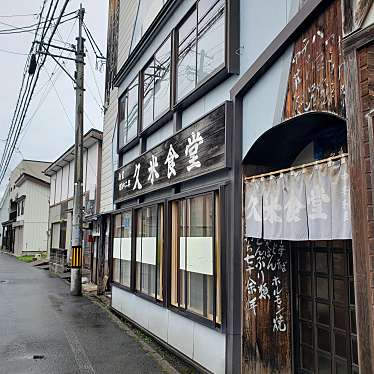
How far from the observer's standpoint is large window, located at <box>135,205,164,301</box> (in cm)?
866

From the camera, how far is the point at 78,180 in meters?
15.8

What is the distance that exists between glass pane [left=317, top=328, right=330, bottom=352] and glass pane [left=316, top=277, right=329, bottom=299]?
0.42m

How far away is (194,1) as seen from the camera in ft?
24.7

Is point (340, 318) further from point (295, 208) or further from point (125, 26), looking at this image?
point (125, 26)

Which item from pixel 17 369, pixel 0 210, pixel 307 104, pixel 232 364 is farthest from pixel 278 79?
pixel 0 210

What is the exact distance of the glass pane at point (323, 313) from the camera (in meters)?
5.06

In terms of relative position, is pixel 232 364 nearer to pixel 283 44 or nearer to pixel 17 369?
pixel 17 369

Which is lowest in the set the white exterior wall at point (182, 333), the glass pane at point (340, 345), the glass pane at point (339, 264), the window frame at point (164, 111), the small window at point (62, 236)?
the white exterior wall at point (182, 333)

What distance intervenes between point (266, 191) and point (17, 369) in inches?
200

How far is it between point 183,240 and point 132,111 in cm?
533

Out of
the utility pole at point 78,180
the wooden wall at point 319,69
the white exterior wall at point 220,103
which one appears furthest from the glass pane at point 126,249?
the wooden wall at point 319,69

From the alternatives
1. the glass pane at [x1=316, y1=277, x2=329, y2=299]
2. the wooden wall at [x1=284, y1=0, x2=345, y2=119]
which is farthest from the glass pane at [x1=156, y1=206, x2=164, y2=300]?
the wooden wall at [x1=284, y1=0, x2=345, y2=119]

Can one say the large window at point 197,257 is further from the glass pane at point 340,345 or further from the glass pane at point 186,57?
the glass pane at point 186,57

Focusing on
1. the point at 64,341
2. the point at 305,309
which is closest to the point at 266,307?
the point at 305,309
